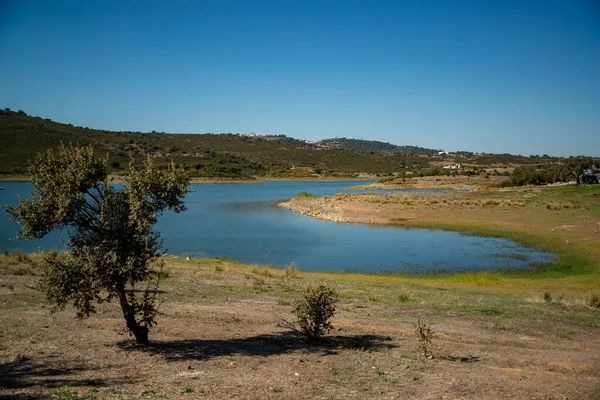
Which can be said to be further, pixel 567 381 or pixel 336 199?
pixel 336 199

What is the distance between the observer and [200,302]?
16125 mm

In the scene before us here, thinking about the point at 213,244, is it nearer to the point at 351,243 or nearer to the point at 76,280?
the point at 351,243

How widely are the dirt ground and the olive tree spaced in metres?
1.63

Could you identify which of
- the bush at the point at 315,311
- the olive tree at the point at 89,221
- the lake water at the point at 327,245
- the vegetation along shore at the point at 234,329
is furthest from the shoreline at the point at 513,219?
the olive tree at the point at 89,221

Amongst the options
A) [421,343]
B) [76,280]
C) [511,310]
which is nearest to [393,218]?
[511,310]

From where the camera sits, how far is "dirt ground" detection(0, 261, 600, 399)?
8.53 m

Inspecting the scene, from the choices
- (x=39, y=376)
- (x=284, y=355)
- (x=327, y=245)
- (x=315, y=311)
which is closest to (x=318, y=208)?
(x=327, y=245)

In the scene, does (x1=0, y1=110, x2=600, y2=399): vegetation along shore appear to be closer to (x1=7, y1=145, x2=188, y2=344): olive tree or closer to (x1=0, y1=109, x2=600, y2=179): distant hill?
(x1=7, y1=145, x2=188, y2=344): olive tree

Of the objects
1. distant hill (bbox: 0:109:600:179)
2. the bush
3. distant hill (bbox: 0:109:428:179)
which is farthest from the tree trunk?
distant hill (bbox: 0:109:600:179)

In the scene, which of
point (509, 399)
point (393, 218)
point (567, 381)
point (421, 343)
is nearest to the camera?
point (509, 399)

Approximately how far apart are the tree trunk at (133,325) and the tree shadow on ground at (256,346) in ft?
0.55

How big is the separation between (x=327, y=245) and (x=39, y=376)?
1217 inches

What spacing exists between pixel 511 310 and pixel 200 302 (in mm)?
10547

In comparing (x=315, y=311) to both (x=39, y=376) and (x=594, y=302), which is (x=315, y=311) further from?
(x=594, y=302)
